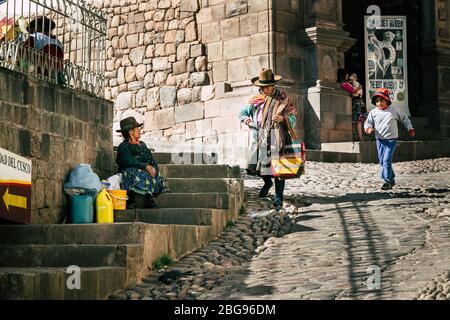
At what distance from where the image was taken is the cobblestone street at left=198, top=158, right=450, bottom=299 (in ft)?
25.7

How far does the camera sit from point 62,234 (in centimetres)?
915

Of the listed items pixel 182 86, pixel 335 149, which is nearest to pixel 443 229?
pixel 335 149

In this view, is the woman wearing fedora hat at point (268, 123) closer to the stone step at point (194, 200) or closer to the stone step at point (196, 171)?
the stone step at point (196, 171)

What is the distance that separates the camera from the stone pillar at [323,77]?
58.6 ft

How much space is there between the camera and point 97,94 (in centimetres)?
1148

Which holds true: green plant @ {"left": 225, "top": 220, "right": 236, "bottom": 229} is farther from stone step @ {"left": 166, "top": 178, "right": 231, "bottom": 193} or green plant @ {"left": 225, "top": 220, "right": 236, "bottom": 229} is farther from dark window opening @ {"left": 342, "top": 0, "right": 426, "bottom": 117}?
dark window opening @ {"left": 342, "top": 0, "right": 426, "bottom": 117}

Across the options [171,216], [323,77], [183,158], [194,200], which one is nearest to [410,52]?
[323,77]

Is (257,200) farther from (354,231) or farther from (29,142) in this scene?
(29,142)

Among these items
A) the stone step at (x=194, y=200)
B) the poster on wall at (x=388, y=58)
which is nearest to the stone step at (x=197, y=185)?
the stone step at (x=194, y=200)

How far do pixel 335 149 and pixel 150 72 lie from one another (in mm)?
4498

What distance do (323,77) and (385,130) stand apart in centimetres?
445

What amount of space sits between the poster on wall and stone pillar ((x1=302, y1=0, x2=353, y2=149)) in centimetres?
145

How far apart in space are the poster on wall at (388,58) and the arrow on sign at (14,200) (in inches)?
449

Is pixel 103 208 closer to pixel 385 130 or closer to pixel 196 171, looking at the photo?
pixel 196 171
